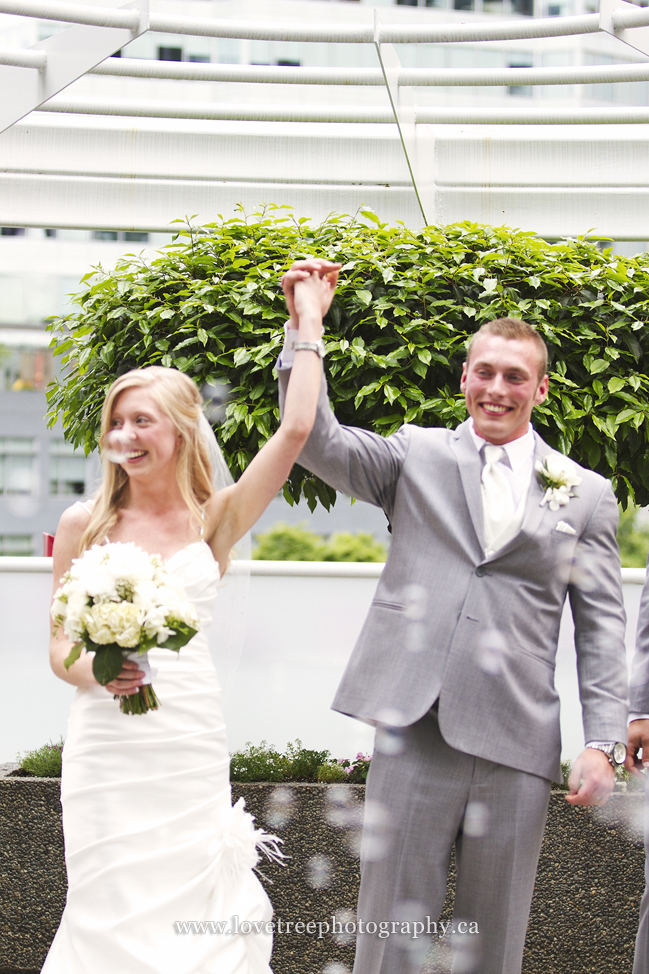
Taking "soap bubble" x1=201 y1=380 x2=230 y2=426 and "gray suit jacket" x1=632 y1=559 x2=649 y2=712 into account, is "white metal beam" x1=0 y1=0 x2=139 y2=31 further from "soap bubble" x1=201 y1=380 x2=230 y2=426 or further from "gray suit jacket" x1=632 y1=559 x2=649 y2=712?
"gray suit jacket" x1=632 y1=559 x2=649 y2=712

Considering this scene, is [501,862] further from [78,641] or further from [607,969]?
[607,969]

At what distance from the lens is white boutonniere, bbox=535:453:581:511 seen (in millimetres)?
2494

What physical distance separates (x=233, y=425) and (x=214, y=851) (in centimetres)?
180

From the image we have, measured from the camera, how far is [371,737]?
461cm

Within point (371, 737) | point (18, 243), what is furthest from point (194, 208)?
point (18, 243)

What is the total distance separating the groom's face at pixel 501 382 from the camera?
8.27ft

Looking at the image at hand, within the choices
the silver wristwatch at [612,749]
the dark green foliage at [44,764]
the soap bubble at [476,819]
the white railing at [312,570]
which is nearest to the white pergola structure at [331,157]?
the white railing at [312,570]

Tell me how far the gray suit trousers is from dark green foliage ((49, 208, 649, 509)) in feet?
5.45

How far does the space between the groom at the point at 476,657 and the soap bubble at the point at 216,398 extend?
1.49 metres


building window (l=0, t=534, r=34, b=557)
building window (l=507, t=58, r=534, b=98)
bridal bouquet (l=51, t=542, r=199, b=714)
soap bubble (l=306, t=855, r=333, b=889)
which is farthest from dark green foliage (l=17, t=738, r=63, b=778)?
building window (l=507, t=58, r=534, b=98)

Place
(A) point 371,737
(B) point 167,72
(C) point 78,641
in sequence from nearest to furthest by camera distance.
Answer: (C) point 78,641 → (A) point 371,737 → (B) point 167,72

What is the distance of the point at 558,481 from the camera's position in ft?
8.20

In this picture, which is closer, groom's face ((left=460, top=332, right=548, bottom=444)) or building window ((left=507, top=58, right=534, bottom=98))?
groom's face ((left=460, top=332, right=548, bottom=444))

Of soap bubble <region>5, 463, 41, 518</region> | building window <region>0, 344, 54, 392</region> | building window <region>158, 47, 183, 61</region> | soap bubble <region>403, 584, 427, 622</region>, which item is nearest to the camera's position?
soap bubble <region>403, 584, 427, 622</region>
